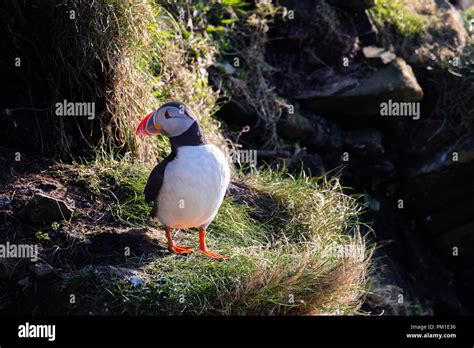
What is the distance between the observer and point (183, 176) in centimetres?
487

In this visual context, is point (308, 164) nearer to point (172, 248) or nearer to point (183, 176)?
point (172, 248)

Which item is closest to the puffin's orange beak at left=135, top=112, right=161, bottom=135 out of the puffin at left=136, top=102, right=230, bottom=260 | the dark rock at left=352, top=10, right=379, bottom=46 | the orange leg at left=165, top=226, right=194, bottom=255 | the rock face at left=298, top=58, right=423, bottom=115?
the puffin at left=136, top=102, right=230, bottom=260

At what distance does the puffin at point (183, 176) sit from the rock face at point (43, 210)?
2.01ft

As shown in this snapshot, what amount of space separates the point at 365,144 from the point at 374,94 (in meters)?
0.53

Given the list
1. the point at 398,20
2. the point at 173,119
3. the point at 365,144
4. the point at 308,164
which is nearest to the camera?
the point at 173,119

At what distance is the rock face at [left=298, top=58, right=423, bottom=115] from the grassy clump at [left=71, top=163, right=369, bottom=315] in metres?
2.07

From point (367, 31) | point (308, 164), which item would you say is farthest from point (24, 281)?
point (367, 31)

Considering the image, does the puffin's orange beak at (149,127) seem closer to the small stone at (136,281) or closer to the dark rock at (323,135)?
the small stone at (136,281)

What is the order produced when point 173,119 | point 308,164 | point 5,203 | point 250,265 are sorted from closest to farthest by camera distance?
point 250,265
point 173,119
point 5,203
point 308,164

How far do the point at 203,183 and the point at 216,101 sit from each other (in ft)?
10.3

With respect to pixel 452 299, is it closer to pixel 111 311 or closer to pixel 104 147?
pixel 104 147

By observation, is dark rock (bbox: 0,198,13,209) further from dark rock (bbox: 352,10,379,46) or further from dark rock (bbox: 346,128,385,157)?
dark rock (bbox: 352,10,379,46)

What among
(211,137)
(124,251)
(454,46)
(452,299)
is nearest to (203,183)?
(124,251)

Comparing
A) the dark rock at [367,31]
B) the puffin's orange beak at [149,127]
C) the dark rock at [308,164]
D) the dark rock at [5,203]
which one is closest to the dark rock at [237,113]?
the dark rock at [308,164]
